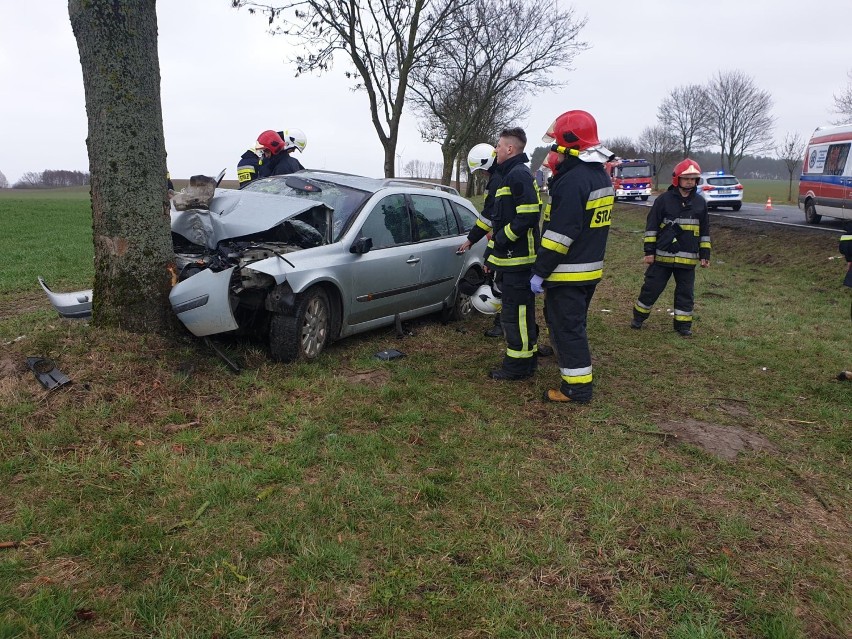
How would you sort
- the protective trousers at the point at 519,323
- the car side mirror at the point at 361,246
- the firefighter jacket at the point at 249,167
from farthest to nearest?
the firefighter jacket at the point at 249,167 < the car side mirror at the point at 361,246 < the protective trousers at the point at 519,323

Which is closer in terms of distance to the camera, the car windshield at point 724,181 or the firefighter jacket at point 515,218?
the firefighter jacket at point 515,218

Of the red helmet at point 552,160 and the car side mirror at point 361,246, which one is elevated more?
the red helmet at point 552,160

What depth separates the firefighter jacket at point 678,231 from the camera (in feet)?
22.2

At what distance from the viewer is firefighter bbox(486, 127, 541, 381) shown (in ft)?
16.1

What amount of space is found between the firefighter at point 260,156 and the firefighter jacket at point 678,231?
16.0 ft

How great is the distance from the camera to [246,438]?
12.0 ft

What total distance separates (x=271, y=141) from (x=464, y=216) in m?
3.05

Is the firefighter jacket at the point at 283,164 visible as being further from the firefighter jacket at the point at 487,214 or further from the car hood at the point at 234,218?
the firefighter jacket at the point at 487,214

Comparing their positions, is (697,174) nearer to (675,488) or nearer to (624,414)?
(624,414)

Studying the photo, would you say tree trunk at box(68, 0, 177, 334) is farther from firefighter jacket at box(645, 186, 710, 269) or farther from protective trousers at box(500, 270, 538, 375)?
firefighter jacket at box(645, 186, 710, 269)

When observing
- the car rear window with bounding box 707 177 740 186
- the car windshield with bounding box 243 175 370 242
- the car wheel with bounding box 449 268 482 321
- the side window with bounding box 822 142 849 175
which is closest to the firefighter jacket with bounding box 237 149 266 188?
the car windshield with bounding box 243 175 370 242

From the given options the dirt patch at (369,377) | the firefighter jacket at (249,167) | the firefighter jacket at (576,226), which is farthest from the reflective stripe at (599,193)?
the firefighter jacket at (249,167)

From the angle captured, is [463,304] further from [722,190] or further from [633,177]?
[633,177]

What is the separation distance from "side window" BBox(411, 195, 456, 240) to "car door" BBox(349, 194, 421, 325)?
15 centimetres
